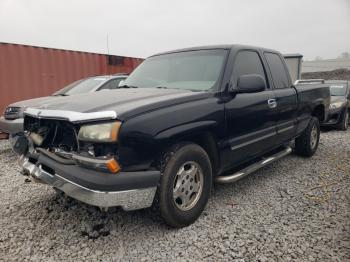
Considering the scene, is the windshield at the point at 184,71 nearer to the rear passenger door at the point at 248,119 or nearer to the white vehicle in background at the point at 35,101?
the rear passenger door at the point at 248,119

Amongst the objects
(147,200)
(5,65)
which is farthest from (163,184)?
(5,65)

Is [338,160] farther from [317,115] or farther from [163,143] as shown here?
[163,143]

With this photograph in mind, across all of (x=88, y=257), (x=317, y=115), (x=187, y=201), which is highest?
(x=317, y=115)

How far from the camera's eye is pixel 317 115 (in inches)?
214

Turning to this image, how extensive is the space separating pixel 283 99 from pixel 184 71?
5.15 ft

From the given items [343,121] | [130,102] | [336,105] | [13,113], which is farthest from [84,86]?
[343,121]

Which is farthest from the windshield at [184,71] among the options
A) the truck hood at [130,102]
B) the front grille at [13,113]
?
the front grille at [13,113]

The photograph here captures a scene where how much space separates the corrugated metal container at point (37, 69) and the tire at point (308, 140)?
23.7ft

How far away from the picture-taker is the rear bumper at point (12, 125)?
5179 mm

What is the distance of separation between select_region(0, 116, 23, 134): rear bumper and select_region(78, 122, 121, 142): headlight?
3.48 m

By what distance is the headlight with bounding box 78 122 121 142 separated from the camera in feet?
7.12

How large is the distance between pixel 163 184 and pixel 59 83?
7749mm

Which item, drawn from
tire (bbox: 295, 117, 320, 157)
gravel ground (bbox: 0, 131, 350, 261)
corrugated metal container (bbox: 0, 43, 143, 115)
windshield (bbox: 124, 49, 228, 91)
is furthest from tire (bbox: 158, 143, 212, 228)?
corrugated metal container (bbox: 0, 43, 143, 115)

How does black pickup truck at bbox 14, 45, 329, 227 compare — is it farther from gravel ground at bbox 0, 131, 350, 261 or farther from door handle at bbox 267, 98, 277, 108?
gravel ground at bbox 0, 131, 350, 261
